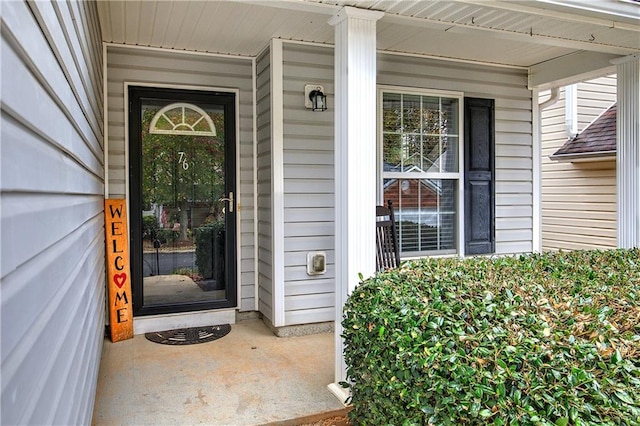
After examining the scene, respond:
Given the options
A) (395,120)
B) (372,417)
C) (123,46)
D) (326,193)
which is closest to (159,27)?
(123,46)

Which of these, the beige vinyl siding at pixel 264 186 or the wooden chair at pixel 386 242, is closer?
the wooden chair at pixel 386 242

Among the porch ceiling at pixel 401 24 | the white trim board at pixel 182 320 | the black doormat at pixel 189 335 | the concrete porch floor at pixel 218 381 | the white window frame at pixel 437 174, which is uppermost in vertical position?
the porch ceiling at pixel 401 24

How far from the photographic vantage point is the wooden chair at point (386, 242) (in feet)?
13.2

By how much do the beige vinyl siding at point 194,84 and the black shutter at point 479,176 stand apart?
221cm

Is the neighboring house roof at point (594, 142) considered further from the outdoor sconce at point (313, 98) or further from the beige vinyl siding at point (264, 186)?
the beige vinyl siding at point (264, 186)

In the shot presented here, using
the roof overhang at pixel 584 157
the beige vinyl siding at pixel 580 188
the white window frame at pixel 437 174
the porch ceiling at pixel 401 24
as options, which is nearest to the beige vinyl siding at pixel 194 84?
the porch ceiling at pixel 401 24

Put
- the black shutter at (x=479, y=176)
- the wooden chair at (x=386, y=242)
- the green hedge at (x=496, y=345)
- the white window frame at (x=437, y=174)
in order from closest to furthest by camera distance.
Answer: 1. the green hedge at (x=496, y=345)
2. the wooden chair at (x=386, y=242)
3. the white window frame at (x=437, y=174)
4. the black shutter at (x=479, y=176)

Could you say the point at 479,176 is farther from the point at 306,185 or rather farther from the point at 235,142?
the point at 235,142

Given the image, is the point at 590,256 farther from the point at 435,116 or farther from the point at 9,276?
the point at 9,276

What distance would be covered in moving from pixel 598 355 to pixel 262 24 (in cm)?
324

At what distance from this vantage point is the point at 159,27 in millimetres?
3770

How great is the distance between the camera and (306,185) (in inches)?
170

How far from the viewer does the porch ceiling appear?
9.84ft

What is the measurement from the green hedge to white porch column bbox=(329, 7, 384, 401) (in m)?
0.31
